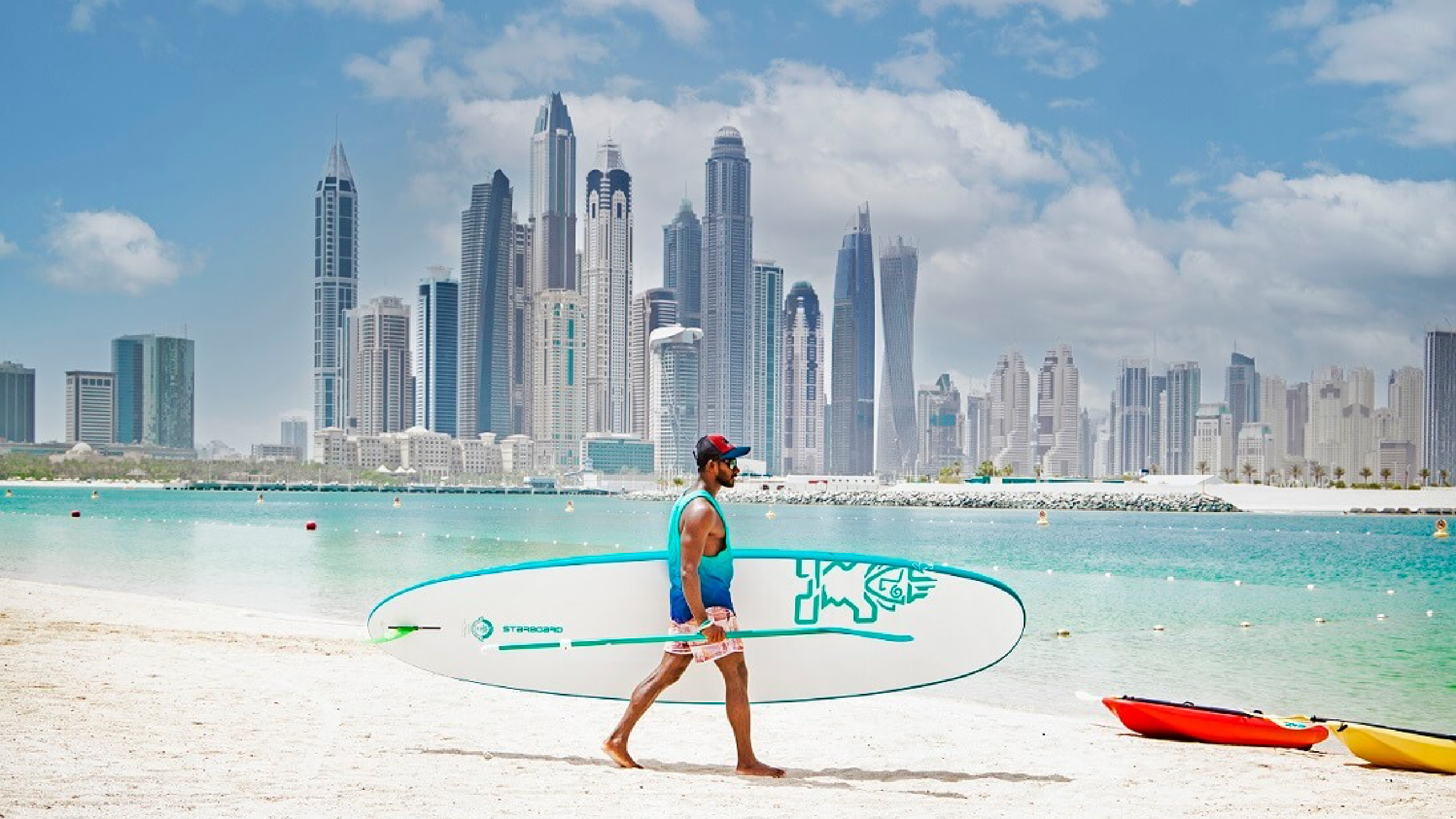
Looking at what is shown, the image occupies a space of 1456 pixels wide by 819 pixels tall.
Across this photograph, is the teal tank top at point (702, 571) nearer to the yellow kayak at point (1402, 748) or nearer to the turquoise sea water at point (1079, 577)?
the turquoise sea water at point (1079, 577)

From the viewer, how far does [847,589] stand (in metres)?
7.15

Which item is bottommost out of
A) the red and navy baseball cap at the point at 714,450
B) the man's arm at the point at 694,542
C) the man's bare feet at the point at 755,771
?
the man's bare feet at the point at 755,771

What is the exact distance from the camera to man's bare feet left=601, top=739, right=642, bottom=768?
21.1 feet

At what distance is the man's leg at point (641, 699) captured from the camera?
6.32m

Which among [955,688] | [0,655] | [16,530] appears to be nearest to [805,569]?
[955,688]

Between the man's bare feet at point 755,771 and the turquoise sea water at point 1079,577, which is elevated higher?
the man's bare feet at point 755,771

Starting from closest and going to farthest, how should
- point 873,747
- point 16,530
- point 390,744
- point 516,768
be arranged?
1. point 516,768
2. point 390,744
3. point 873,747
4. point 16,530

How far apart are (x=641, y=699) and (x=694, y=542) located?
0.96 m

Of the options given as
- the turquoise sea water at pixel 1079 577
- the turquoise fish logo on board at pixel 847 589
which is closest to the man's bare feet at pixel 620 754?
the turquoise fish logo on board at pixel 847 589

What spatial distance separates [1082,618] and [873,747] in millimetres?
11060

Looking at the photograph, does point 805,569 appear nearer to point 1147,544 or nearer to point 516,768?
point 516,768

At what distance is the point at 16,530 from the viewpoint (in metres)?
39.8

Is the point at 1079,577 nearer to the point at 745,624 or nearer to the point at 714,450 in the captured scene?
the point at 745,624

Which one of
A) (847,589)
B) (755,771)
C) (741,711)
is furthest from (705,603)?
(847,589)
